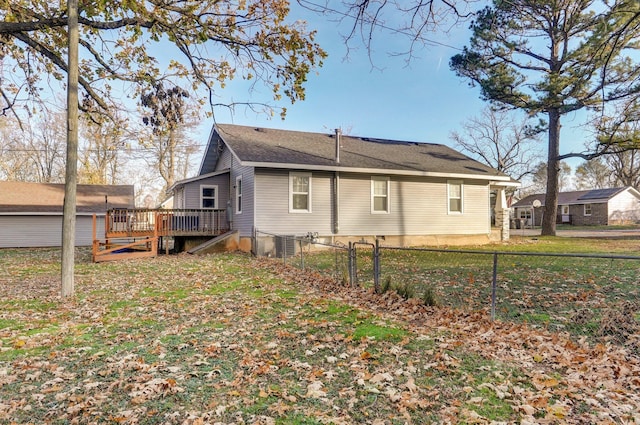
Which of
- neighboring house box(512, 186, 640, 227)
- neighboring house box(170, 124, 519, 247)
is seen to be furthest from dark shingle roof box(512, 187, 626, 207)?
neighboring house box(170, 124, 519, 247)

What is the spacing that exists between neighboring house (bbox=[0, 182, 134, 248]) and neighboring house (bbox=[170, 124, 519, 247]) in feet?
24.5

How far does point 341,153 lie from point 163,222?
26.6 ft

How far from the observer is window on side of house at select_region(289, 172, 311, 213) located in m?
14.7

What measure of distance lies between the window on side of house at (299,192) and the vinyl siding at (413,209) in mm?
1481

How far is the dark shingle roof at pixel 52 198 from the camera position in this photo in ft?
71.8

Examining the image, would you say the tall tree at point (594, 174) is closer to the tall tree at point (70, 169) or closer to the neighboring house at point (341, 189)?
the neighboring house at point (341, 189)

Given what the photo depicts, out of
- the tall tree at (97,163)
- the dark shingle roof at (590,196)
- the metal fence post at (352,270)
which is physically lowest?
the metal fence post at (352,270)

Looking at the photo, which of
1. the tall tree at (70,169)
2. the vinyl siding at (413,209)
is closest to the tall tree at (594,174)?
the vinyl siding at (413,209)

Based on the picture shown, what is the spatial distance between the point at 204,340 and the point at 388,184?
1268cm

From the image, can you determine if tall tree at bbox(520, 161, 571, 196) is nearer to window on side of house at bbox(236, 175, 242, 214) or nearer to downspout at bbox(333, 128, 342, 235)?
downspout at bbox(333, 128, 342, 235)

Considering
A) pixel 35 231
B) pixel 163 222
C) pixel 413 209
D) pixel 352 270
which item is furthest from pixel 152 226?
pixel 35 231

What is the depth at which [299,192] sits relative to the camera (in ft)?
48.8

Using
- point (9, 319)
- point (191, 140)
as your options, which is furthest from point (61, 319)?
point (191, 140)

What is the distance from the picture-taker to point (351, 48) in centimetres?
489
